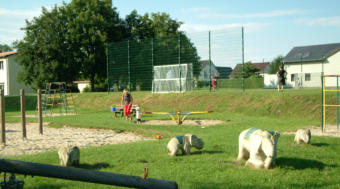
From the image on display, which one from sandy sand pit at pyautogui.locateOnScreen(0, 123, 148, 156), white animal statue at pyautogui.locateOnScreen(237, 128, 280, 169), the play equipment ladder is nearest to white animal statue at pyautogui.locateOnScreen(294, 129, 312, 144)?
white animal statue at pyautogui.locateOnScreen(237, 128, 280, 169)

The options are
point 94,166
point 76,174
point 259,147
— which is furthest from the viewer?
point 94,166

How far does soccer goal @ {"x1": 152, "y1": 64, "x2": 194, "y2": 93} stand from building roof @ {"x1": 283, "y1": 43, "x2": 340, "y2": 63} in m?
27.7

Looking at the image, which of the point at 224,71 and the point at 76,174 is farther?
the point at 224,71

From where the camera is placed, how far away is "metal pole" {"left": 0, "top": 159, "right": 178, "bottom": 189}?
177 cm

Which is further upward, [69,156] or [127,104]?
[127,104]

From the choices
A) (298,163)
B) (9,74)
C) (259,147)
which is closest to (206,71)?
(298,163)

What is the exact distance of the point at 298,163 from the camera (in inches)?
248

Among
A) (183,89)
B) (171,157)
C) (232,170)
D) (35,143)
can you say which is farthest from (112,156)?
(183,89)

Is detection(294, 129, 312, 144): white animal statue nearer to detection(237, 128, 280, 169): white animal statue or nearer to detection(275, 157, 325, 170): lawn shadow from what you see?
detection(275, 157, 325, 170): lawn shadow

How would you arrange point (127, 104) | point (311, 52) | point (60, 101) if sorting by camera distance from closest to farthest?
point (127, 104) → point (60, 101) → point (311, 52)

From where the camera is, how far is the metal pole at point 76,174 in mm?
1766

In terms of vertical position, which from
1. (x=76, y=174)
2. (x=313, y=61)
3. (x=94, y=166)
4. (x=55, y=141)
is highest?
(x=313, y=61)

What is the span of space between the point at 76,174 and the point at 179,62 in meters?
22.5

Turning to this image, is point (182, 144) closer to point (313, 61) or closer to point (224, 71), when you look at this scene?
point (224, 71)
